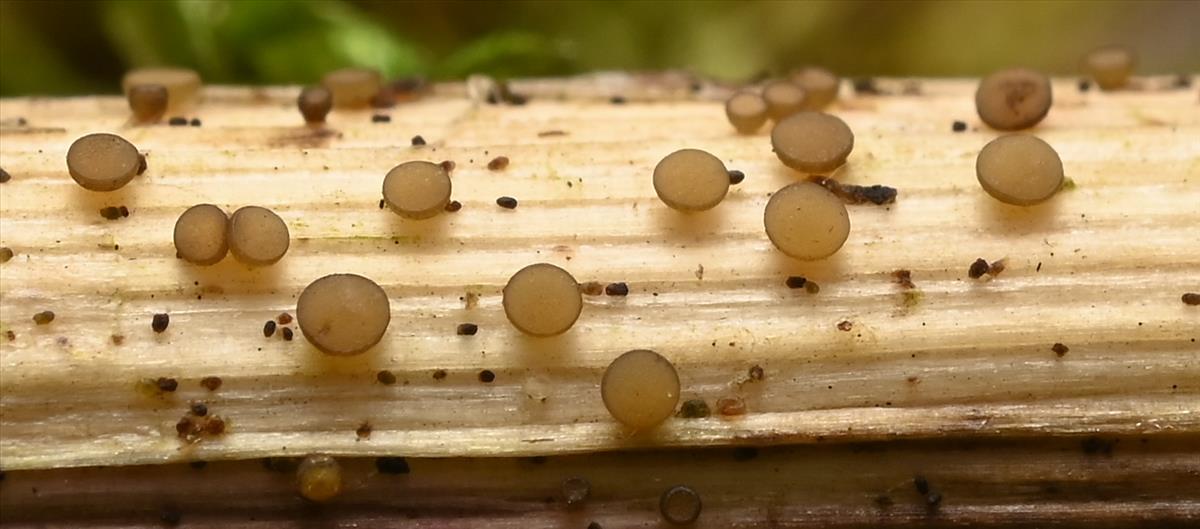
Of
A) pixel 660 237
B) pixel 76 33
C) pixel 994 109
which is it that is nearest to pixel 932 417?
pixel 660 237

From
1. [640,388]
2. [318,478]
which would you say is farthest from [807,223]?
[318,478]

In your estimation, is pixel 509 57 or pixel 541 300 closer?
pixel 541 300

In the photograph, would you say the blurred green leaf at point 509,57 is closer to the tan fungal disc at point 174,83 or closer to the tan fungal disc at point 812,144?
the tan fungal disc at point 174,83

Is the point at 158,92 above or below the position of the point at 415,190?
above

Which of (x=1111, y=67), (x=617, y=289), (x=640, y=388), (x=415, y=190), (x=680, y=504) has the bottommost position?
(x=680, y=504)

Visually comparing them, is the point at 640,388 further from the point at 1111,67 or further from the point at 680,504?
the point at 1111,67

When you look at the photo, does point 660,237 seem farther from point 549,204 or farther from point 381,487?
point 381,487

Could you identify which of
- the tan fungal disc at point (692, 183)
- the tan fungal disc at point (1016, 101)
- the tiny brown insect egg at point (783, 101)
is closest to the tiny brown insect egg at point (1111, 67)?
the tan fungal disc at point (1016, 101)

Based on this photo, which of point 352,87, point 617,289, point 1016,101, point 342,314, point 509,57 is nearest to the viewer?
point 342,314
